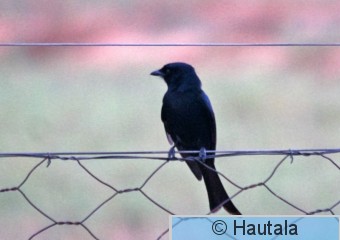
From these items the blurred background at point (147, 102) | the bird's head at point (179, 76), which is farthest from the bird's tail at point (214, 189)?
the blurred background at point (147, 102)

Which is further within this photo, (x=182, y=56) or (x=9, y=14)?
(x=9, y=14)

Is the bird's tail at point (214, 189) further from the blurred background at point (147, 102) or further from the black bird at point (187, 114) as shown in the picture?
the blurred background at point (147, 102)

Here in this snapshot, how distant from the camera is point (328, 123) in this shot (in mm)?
4602

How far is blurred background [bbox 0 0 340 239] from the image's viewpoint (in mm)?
4008

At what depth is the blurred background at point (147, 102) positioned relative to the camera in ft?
13.1

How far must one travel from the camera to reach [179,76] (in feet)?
9.00

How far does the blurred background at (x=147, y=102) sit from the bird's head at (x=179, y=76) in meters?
0.90

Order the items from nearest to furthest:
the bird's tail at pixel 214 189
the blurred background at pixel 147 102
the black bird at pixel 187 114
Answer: the bird's tail at pixel 214 189 → the black bird at pixel 187 114 → the blurred background at pixel 147 102

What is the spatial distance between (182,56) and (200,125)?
8.94ft

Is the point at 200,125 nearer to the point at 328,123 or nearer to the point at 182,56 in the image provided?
the point at 328,123

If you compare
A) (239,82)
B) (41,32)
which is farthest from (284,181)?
(41,32)

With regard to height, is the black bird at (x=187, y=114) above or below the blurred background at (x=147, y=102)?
below

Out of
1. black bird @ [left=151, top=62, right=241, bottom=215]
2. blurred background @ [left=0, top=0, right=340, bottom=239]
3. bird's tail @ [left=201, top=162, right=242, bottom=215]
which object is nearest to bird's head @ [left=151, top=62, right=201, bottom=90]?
black bird @ [left=151, top=62, right=241, bottom=215]

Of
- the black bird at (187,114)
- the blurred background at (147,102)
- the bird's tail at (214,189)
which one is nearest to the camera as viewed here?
the bird's tail at (214,189)
